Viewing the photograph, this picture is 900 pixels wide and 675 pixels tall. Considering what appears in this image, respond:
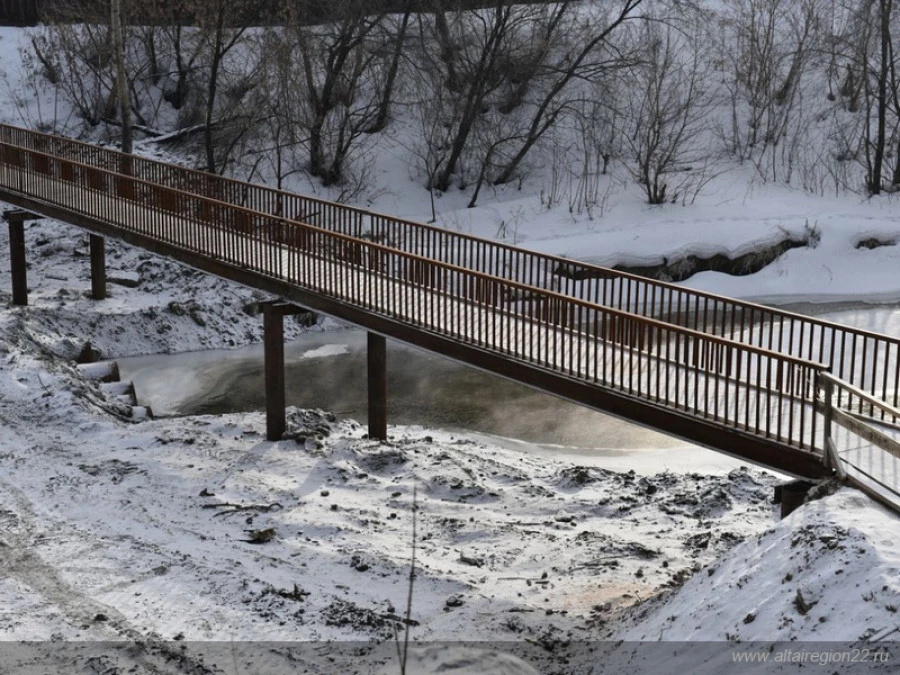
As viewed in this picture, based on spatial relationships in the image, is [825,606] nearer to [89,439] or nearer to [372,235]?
[89,439]

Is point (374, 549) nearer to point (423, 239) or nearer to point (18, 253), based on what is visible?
point (423, 239)

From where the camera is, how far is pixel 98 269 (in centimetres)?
2320

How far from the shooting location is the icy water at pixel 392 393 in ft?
56.6

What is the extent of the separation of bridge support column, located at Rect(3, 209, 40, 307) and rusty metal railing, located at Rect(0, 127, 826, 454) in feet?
2.45

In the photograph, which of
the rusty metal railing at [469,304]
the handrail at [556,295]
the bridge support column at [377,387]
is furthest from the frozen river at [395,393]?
the handrail at [556,295]

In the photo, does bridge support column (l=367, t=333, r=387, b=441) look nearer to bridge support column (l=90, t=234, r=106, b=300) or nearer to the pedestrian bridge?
the pedestrian bridge

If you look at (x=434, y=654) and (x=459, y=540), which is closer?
(x=434, y=654)

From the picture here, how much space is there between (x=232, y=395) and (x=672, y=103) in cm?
1915

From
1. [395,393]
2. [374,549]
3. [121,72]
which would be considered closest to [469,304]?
[374,549]

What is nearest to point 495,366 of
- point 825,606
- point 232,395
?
point 825,606

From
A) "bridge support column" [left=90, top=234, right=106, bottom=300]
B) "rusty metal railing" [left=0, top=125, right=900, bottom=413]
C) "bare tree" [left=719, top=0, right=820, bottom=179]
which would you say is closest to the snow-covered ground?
"rusty metal railing" [left=0, top=125, right=900, bottom=413]

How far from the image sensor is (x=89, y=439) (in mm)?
15070

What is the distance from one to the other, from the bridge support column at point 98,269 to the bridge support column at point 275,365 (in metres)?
8.28

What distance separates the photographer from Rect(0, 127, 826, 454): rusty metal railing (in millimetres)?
10930
